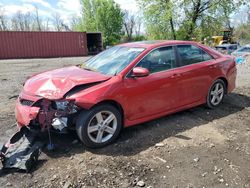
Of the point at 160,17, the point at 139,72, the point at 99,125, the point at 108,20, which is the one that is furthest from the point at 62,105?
the point at 108,20

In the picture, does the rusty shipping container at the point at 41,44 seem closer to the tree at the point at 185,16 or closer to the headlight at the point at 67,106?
the tree at the point at 185,16

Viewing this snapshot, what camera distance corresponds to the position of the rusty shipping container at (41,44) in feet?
79.4

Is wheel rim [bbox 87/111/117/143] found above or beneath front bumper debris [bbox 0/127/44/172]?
above

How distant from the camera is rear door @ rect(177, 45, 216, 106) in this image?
504 centimetres

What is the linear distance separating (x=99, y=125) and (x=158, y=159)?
3.29 ft

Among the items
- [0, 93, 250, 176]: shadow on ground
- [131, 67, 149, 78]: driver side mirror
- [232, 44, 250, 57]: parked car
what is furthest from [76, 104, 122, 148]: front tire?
[232, 44, 250, 57]: parked car

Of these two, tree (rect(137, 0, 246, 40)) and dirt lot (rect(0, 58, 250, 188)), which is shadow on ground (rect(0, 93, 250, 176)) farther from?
tree (rect(137, 0, 246, 40))

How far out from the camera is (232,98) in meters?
6.70

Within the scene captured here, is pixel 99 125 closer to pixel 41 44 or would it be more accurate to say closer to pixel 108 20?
pixel 41 44

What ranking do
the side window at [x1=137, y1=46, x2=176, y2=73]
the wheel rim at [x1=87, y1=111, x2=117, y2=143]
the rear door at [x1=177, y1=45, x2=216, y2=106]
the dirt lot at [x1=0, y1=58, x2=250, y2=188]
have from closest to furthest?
the dirt lot at [x1=0, y1=58, x2=250, y2=188], the wheel rim at [x1=87, y1=111, x2=117, y2=143], the side window at [x1=137, y1=46, x2=176, y2=73], the rear door at [x1=177, y1=45, x2=216, y2=106]

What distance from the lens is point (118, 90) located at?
4.05 meters

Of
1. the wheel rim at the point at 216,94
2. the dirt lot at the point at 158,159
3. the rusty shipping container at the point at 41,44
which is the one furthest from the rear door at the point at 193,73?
the rusty shipping container at the point at 41,44

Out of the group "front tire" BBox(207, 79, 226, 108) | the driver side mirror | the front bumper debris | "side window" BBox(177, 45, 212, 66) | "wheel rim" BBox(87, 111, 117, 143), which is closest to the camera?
the front bumper debris

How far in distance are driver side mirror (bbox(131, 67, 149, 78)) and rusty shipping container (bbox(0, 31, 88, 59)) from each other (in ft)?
75.4
